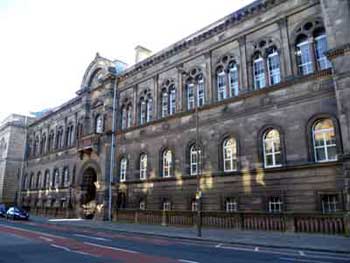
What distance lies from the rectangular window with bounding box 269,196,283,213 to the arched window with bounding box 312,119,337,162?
11.4ft

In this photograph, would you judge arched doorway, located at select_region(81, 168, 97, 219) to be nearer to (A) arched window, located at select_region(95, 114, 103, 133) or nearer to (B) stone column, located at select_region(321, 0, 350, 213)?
(A) arched window, located at select_region(95, 114, 103, 133)

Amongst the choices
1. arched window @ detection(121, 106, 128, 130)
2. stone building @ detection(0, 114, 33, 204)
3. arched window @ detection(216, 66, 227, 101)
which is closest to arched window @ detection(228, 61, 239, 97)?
arched window @ detection(216, 66, 227, 101)

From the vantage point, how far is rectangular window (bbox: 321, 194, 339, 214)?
55.2 feet

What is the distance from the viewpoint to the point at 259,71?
73.3 ft

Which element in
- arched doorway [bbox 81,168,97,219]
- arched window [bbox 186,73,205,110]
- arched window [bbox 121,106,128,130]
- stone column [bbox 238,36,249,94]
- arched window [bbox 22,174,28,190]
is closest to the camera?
stone column [bbox 238,36,249,94]

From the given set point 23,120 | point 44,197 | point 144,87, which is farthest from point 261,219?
point 23,120

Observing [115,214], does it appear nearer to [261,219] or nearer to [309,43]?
[261,219]

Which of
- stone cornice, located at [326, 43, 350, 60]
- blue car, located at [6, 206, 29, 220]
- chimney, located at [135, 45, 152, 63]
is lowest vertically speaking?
blue car, located at [6, 206, 29, 220]

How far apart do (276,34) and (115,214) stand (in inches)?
838

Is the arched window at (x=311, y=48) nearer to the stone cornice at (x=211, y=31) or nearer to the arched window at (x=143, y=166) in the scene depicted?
the stone cornice at (x=211, y=31)

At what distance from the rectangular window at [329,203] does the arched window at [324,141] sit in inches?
83.0

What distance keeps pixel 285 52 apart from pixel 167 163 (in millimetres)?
13297

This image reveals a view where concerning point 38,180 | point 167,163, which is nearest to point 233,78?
point 167,163

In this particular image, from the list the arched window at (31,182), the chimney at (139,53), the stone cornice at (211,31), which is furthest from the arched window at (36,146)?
the stone cornice at (211,31)
